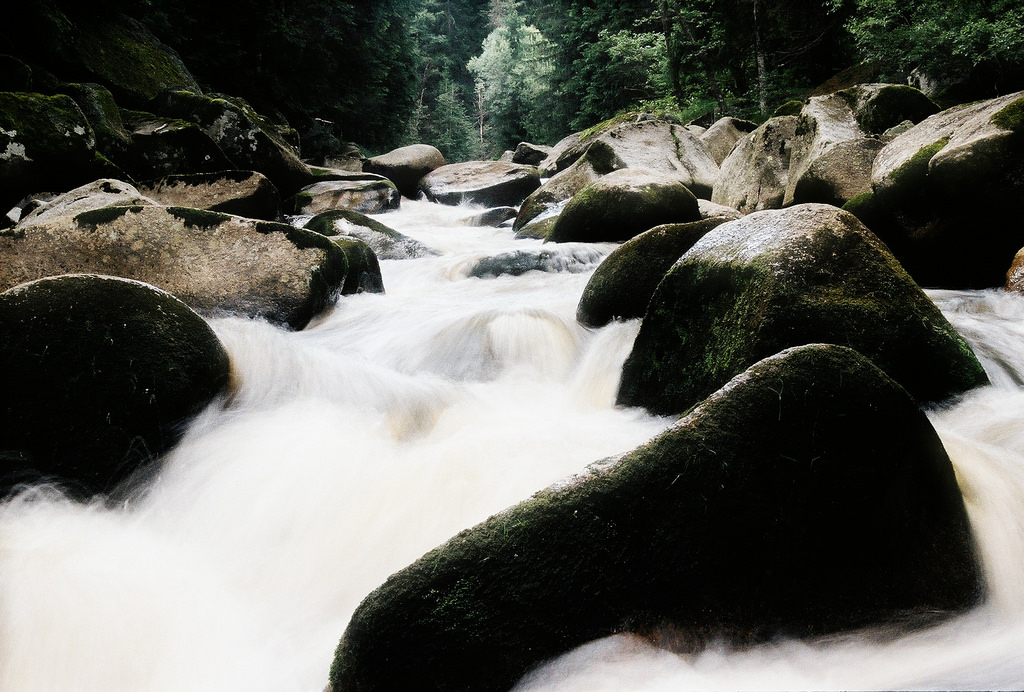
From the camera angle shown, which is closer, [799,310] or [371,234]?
[799,310]

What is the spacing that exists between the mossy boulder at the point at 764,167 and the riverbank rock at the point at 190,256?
263 inches

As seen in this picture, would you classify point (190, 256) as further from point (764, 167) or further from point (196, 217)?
point (764, 167)

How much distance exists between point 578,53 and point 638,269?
25970mm

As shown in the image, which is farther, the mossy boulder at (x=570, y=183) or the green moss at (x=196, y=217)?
the mossy boulder at (x=570, y=183)

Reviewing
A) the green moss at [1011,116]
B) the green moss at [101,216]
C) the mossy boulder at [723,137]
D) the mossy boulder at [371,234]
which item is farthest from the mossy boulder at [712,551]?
the mossy boulder at [723,137]

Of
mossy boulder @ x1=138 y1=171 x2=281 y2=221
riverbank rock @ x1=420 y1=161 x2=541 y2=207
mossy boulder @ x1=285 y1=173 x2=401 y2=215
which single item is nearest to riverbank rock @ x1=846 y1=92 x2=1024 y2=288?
mossy boulder @ x1=138 y1=171 x2=281 y2=221

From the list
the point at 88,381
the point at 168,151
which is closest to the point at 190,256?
the point at 88,381

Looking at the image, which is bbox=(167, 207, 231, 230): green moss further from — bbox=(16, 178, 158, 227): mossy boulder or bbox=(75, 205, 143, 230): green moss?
bbox=(16, 178, 158, 227): mossy boulder

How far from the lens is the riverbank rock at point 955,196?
4.77 metres

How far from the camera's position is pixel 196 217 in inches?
203

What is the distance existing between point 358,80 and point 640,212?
21.1 m

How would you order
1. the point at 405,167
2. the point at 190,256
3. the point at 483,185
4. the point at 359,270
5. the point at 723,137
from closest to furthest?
the point at 190,256
the point at 359,270
the point at 723,137
the point at 483,185
the point at 405,167

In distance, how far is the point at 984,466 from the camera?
2434 mm

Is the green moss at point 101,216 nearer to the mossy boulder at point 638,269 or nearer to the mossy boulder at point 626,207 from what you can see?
the mossy boulder at point 638,269
